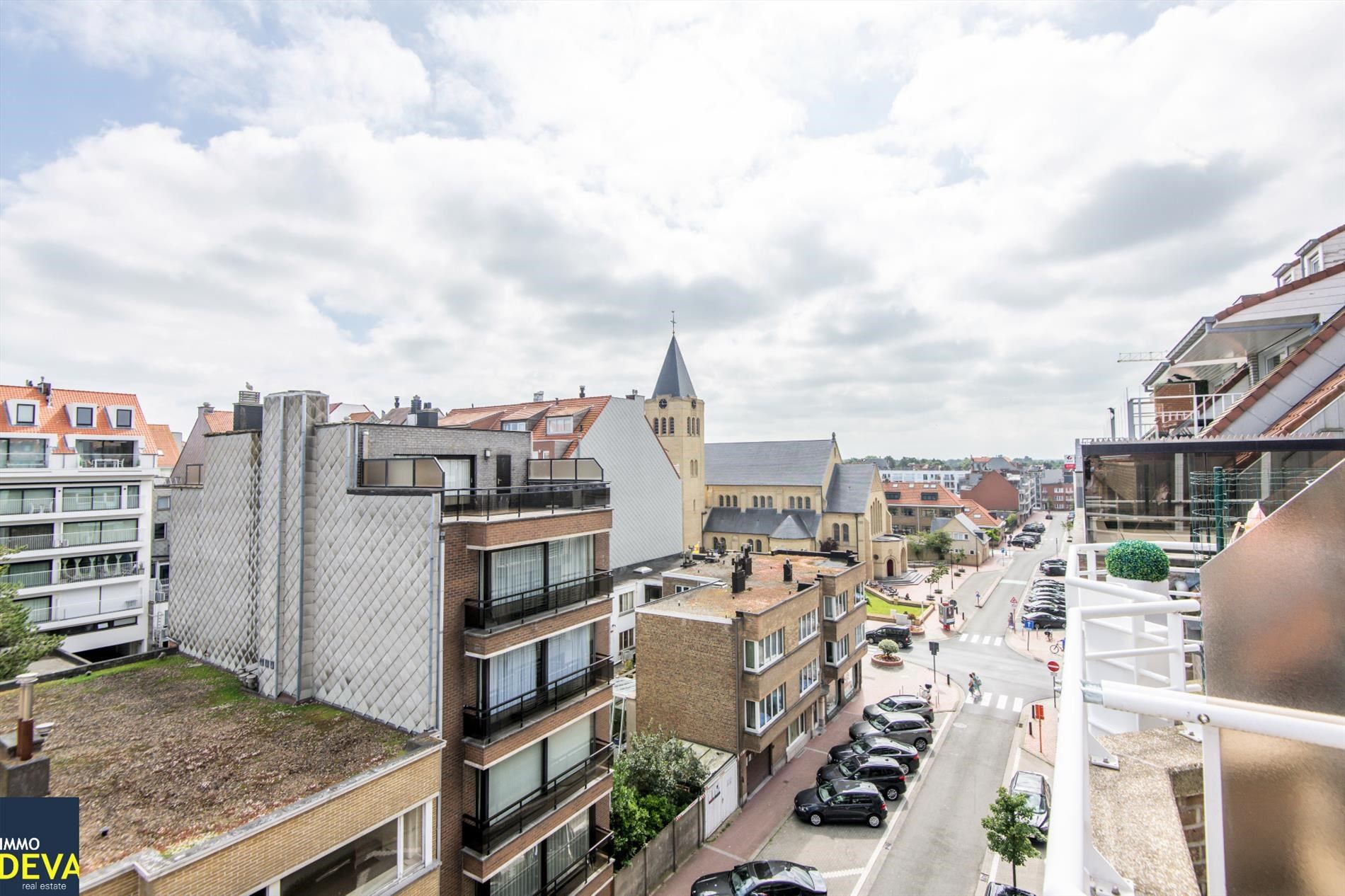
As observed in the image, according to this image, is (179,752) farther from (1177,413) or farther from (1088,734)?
(1177,413)

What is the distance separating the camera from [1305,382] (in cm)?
1583

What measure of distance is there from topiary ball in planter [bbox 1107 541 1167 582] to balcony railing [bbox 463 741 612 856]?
12.7 meters

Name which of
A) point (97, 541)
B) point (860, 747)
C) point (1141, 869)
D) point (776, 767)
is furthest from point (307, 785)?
point (97, 541)

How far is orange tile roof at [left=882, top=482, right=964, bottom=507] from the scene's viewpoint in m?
A: 85.3

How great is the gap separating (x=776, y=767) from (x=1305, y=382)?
71.1ft

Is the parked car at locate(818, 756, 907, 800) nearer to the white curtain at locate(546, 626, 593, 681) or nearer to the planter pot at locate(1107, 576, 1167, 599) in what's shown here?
the white curtain at locate(546, 626, 593, 681)

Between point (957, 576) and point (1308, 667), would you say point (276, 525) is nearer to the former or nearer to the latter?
point (1308, 667)

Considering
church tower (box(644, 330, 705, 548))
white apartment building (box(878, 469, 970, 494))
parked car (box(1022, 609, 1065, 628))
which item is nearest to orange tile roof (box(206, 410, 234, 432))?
church tower (box(644, 330, 705, 548))

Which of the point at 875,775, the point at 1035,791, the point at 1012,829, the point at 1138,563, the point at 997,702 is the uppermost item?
the point at 1138,563

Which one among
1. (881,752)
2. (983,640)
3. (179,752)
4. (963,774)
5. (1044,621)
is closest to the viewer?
(179,752)

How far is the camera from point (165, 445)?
5522 cm

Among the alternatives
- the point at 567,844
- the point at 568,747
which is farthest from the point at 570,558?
the point at 567,844

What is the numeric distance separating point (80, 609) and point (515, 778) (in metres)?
36.5

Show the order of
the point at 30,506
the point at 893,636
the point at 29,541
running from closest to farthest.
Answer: the point at 29,541, the point at 30,506, the point at 893,636
